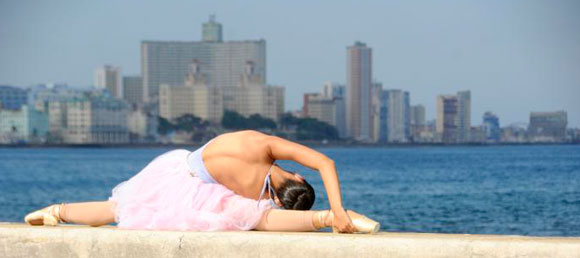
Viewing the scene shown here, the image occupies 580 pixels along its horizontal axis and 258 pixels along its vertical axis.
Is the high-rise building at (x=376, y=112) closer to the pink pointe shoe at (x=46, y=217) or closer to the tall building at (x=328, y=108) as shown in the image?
the tall building at (x=328, y=108)

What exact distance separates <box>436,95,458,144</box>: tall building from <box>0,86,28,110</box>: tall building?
67.2m

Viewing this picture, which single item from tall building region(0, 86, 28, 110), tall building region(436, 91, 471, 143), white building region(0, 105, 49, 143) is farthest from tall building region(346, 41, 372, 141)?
tall building region(0, 86, 28, 110)

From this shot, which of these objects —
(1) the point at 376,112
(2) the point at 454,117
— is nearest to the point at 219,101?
(1) the point at 376,112

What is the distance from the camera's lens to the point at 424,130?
15850cm

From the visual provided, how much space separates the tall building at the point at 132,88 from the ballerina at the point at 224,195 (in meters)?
187

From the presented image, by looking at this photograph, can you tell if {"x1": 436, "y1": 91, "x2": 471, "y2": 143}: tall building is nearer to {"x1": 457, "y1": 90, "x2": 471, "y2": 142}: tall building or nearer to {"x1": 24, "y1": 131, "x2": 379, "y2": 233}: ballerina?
{"x1": 457, "y1": 90, "x2": 471, "y2": 142}: tall building

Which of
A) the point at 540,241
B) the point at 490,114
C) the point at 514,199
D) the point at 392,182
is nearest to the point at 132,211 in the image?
the point at 540,241

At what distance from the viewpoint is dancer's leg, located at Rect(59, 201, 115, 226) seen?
13.2 ft

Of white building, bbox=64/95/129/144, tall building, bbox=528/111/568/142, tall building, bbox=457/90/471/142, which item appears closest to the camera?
tall building, bbox=528/111/568/142

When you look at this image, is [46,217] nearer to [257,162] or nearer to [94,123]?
[257,162]

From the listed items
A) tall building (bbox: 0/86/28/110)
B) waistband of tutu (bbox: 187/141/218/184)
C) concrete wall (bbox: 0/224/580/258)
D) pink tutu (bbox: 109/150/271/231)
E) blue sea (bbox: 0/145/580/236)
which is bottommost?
blue sea (bbox: 0/145/580/236)

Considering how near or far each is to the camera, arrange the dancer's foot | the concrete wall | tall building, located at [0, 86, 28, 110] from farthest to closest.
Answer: tall building, located at [0, 86, 28, 110]
the dancer's foot
the concrete wall

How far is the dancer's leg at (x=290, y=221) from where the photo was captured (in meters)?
3.75

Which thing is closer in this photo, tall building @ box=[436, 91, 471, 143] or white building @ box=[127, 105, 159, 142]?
tall building @ box=[436, 91, 471, 143]
